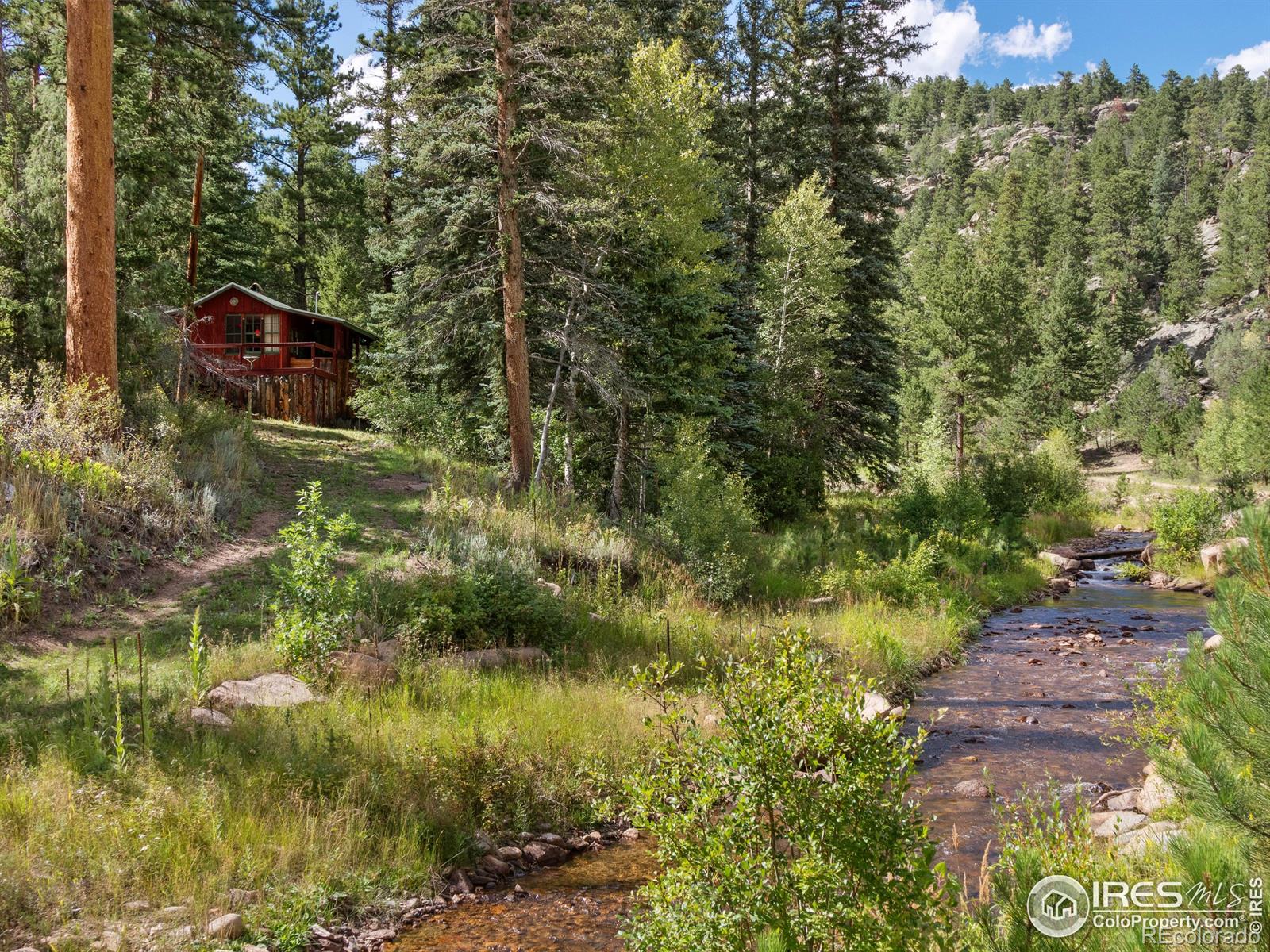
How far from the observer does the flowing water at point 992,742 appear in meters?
5.50

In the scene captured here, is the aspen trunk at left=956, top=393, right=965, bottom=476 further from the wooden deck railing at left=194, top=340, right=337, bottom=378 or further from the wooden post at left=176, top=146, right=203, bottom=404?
the wooden post at left=176, top=146, right=203, bottom=404

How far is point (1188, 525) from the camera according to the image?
2266 centimetres

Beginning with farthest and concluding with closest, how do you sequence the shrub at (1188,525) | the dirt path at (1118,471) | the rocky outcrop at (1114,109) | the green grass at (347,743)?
the rocky outcrop at (1114,109) < the dirt path at (1118,471) < the shrub at (1188,525) < the green grass at (347,743)

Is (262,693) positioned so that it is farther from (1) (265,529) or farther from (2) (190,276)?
(2) (190,276)

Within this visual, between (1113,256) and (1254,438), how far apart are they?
48760mm

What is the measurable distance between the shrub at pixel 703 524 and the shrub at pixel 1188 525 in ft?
51.4

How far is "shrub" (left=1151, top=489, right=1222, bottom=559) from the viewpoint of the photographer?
22656 millimetres

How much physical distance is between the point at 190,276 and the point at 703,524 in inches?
704

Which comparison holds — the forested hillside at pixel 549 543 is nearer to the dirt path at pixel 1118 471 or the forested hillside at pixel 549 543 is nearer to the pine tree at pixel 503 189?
the pine tree at pixel 503 189

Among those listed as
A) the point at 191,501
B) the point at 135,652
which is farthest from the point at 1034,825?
the point at 191,501

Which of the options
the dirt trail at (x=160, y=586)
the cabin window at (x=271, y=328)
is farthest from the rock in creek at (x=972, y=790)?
the cabin window at (x=271, y=328)

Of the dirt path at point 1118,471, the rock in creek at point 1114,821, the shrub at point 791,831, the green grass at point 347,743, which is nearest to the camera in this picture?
the shrub at point 791,831

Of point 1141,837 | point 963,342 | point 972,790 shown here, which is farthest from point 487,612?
point 963,342

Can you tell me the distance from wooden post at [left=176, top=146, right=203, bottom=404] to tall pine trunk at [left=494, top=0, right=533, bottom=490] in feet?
22.1
